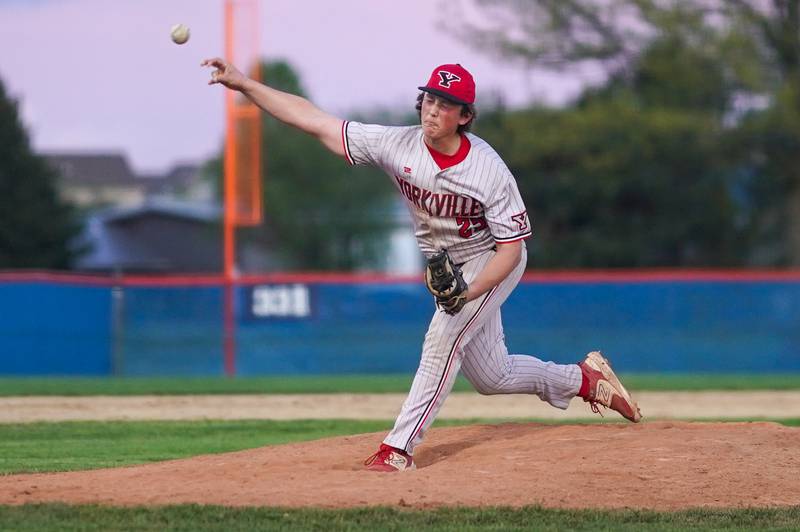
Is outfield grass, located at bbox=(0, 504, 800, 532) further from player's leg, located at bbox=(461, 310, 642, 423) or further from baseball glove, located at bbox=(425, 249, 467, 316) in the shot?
player's leg, located at bbox=(461, 310, 642, 423)

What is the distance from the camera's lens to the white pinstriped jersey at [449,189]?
5.47 metres

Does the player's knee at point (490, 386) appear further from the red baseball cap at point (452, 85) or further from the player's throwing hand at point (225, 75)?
the player's throwing hand at point (225, 75)

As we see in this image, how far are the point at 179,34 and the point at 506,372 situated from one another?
7.84 ft

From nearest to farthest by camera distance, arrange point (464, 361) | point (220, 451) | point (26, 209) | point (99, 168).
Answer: point (464, 361) → point (220, 451) → point (26, 209) → point (99, 168)

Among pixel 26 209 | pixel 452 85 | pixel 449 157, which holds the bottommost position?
pixel 449 157

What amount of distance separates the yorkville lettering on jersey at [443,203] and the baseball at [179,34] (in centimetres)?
166

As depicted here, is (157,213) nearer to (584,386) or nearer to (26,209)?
(26,209)

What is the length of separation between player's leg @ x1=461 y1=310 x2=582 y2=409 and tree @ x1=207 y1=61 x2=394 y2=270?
38814mm

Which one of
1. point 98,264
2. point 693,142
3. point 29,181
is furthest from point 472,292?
point 98,264

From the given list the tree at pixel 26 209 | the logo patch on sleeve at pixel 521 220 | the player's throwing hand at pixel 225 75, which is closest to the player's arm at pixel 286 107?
the player's throwing hand at pixel 225 75

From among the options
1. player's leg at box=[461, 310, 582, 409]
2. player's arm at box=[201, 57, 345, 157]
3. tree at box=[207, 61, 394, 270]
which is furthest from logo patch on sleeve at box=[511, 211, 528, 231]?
tree at box=[207, 61, 394, 270]

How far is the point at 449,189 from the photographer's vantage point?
216 inches

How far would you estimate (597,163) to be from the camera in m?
27.5

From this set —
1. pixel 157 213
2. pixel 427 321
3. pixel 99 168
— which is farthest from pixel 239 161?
pixel 99 168
